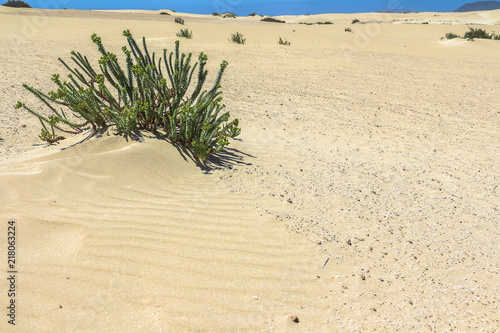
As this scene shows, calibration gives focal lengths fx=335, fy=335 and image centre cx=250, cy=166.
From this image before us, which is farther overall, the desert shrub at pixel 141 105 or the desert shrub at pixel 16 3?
the desert shrub at pixel 16 3

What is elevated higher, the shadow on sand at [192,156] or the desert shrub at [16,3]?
the desert shrub at [16,3]

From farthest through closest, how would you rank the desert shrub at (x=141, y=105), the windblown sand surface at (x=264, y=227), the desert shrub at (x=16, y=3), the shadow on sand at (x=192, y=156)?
the desert shrub at (x=16, y=3)
the shadow on sand at (x=192, y=156)
the desert shrub at (x=141, y=105)
the windblown sand surface at (x=264, y=227)

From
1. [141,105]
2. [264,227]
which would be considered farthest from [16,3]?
[264,227]

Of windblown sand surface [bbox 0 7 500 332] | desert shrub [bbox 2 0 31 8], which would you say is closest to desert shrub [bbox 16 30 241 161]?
windblown sand surface [bbox 0 7 500 332]

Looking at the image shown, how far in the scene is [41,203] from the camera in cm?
269

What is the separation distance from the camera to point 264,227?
9.40ft

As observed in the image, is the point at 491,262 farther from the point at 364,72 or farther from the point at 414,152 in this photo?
the point at 364,72

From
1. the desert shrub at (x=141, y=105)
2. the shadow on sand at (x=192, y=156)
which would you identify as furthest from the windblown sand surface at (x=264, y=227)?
the desert shrub at (x=141, y=105)

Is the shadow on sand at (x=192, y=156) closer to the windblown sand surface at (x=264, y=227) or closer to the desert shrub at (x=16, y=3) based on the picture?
the windblown sand surface at (x=264, y=227)

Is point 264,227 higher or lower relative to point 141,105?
lower

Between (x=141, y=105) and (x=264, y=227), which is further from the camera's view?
(x=141, y=105)

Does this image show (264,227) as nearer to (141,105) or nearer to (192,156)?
(192,156)

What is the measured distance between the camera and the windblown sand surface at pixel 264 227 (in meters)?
2.00

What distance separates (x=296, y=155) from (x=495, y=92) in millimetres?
7015
